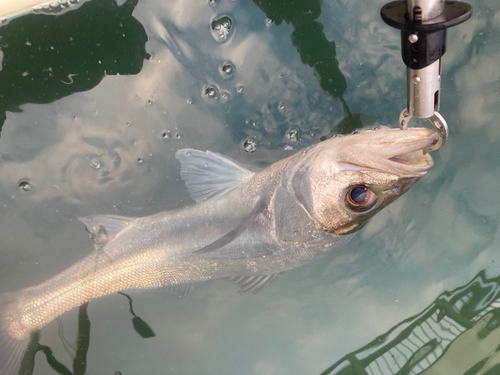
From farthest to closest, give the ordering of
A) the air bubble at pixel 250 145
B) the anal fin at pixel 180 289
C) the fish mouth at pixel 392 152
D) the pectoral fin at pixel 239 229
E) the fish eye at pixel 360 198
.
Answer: the air bubble at pixel 250 145 → the anal fin at pixel 180 289 → the pectoral fin at pixel 239 229 → the fish eye at pixel 360 198 → the fish mouth at pixel 392 152

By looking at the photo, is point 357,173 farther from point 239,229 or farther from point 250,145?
point 250,145

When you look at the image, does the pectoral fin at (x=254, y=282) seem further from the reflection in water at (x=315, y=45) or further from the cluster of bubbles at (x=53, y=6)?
the cluster of bubbles at (x=53, y=6)

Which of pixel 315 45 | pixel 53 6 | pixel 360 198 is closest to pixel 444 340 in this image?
pixel 360 198

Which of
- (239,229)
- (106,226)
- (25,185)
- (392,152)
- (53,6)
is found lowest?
(392,152)

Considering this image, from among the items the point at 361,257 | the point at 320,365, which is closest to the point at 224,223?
the point at 361,257

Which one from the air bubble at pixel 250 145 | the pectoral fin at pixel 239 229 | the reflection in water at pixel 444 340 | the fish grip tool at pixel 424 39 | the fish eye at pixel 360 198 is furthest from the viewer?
the reflection in water at pixel 444 340

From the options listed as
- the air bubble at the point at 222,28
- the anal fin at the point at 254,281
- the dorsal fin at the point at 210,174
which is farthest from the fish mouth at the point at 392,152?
the air bubble at the point at 222,28

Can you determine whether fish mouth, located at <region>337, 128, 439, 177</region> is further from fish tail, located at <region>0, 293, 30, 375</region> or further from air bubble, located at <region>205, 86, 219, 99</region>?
fish tail, located at <region>0, 293, 30, 375</region>
